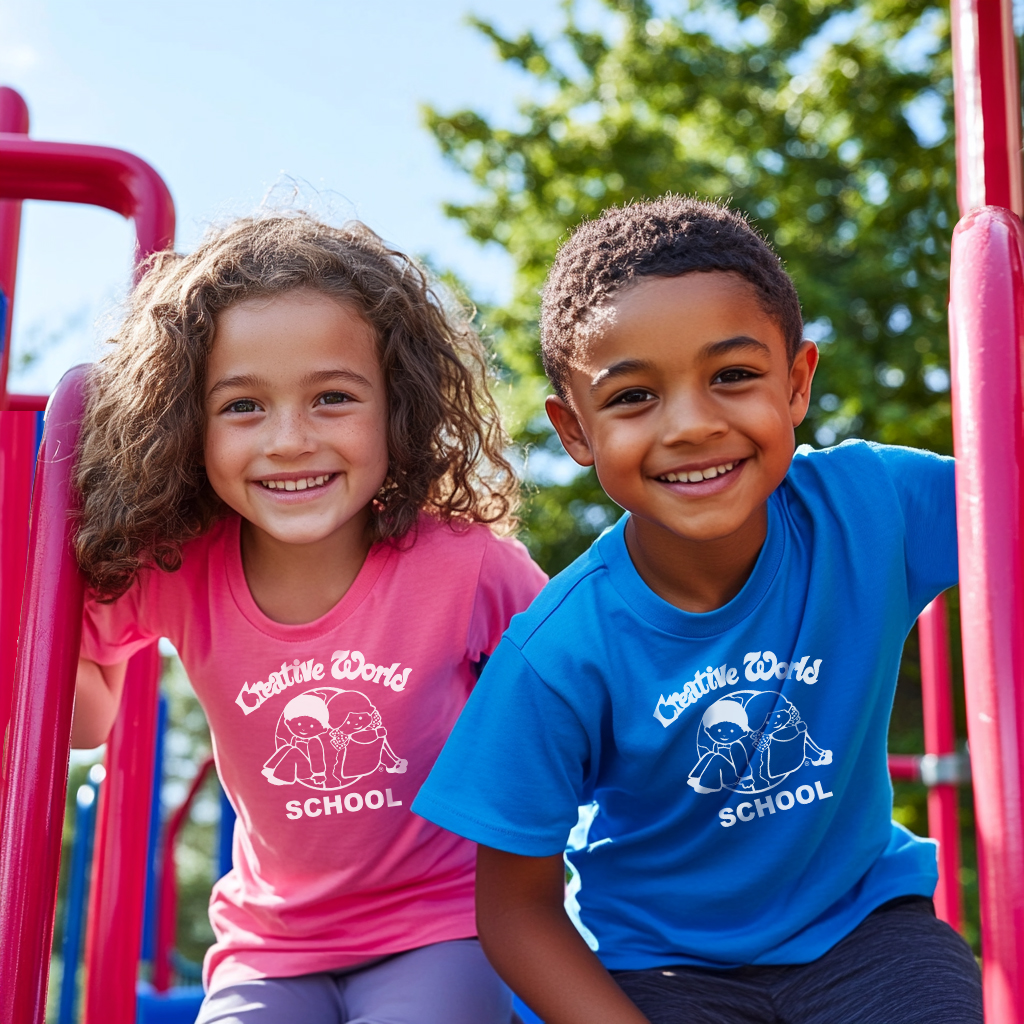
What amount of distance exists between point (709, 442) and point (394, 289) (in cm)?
63

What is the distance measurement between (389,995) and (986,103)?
1225 mm

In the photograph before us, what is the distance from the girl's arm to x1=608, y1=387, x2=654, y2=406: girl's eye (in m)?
0.85

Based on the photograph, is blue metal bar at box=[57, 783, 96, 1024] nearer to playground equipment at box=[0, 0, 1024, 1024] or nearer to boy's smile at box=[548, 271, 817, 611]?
playground equipment at box=[0, 0, 1024, 1024]

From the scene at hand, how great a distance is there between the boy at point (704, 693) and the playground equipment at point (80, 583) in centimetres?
33

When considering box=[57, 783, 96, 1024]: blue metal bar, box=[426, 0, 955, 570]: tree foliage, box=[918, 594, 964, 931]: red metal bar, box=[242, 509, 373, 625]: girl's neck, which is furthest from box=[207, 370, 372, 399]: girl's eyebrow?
box=[426, 0, 955, 570]: tree foliage

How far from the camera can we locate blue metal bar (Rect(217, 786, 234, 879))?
222 cm

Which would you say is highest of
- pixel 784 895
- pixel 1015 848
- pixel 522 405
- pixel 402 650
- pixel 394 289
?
pixel 522 405

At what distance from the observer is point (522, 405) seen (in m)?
8.10

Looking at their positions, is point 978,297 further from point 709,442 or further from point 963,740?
point 963,740

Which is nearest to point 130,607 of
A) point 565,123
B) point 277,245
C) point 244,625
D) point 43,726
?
point 244,625

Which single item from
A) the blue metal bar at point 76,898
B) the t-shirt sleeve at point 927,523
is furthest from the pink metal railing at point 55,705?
the blue metal bar at point 76,898

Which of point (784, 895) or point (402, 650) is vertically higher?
point (402, 650)

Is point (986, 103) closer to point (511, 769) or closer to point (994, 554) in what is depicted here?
point (994, 554)

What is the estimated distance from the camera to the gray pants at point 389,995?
1.45 meters
